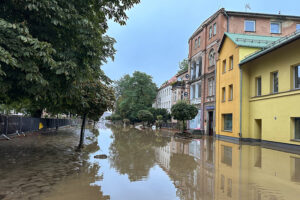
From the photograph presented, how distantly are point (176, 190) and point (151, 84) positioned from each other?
201 feet

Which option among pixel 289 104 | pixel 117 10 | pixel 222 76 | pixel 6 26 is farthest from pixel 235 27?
pixel 6 26

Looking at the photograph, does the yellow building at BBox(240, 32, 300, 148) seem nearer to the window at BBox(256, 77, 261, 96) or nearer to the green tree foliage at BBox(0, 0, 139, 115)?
the window at BBox(256, 77, 261, 96)

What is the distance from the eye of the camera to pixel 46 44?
5.20 meters

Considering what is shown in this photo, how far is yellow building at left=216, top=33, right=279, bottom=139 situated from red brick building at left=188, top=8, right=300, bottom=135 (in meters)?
1.89

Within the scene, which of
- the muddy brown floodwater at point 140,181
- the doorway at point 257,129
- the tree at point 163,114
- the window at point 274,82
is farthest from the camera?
the tree at point 163,114

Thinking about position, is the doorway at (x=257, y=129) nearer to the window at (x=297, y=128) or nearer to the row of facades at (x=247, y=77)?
the row of facades at (x=247, y=77)

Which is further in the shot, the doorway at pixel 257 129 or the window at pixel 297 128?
the doorway at pixel 257 129

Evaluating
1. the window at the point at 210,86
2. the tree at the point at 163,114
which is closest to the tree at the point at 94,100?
the window at the point at 210,86

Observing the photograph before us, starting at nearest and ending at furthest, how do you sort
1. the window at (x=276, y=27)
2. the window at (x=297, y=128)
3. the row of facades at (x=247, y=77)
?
the window at (x=297, y=128) < the row of facades at (x=247, y=77) < the window at (x=276, y=27)

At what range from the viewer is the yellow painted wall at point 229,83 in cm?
2123

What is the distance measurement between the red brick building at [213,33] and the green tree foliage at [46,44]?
22.7m

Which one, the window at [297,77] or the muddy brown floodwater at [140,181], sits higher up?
the window at [297,77]

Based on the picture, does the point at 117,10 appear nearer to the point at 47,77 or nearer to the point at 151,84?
the point at 47,77

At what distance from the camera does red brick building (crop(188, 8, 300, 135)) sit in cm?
2723
